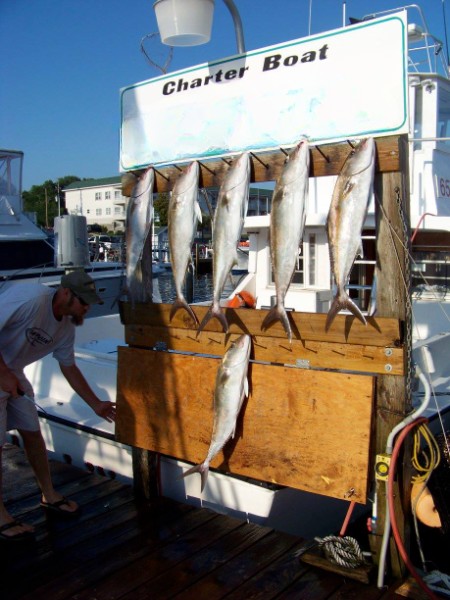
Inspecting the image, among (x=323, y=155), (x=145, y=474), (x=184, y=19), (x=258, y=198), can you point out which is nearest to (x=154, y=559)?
(x=145, y=474)

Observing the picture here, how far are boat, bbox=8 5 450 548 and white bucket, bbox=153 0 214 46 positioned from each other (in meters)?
1.50

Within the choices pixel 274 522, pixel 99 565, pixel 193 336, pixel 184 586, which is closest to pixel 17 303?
pixel 193 336

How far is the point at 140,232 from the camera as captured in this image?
340cm

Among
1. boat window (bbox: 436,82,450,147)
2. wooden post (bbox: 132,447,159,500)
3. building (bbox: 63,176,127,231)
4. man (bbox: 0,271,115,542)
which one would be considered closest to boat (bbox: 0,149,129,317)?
boat window (bbox: 436,82,450,147)

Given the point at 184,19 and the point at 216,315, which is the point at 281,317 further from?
the point at 184,19

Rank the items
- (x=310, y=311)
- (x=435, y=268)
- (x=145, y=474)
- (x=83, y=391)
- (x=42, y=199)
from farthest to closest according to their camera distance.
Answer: (x=42, y=199)
(x=435, y=268)
(x=310, y=311)
(x=145, y=474)
(x=83, y=391)

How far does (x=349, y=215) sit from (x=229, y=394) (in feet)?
3.95

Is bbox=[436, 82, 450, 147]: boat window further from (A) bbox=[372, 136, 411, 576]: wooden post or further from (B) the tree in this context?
(B) the tree

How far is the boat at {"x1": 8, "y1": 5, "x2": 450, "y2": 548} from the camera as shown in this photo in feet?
12.8

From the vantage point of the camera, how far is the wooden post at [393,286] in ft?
9.15

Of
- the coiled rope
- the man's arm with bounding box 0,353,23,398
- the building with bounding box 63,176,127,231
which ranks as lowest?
the coiled rope

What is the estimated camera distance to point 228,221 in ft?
9.96

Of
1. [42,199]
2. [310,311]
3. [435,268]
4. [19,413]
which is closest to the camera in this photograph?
[19,413]

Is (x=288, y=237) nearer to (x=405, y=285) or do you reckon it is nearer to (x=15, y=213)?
(x=405, y=285)
